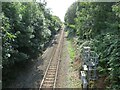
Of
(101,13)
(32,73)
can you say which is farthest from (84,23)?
(32,73)

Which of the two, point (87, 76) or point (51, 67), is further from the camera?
point (51, 67)

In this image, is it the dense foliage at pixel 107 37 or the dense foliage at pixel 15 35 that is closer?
the dense foliage at pixel 107 37

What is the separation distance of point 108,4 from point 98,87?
32.8ft

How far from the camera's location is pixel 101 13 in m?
22.1

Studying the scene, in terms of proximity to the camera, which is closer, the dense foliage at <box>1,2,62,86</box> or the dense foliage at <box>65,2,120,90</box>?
the dense foliage at <box>65,2,120,90</box>

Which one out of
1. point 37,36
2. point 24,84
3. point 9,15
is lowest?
point 24,84

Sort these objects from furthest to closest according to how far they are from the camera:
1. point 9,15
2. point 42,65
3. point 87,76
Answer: point 42,65
point 9,15
point 87,76

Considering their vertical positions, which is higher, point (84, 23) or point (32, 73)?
point (84, 23)

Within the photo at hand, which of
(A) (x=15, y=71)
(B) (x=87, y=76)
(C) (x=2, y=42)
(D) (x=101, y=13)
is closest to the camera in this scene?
(C) (x=2, y=42)

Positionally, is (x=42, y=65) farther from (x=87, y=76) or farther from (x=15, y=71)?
(x=87, y=76)

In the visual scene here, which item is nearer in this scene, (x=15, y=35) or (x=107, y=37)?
(x=107, y=37)

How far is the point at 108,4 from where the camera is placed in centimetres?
2198

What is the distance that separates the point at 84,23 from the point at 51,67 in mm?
5862

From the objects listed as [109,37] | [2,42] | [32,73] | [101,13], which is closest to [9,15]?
[2,42]
